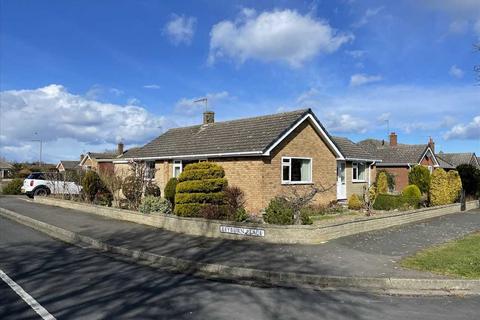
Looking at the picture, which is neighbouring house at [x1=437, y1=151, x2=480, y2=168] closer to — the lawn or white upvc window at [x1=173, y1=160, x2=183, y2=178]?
white upvc window at [x1=173, y1=160, x2=183, y2=178]

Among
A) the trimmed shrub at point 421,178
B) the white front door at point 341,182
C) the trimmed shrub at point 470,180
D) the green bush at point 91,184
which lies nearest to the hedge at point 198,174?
the green bush at point 91,184

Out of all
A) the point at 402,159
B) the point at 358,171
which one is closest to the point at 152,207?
the point at 358,171

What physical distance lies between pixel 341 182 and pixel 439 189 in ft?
17.1

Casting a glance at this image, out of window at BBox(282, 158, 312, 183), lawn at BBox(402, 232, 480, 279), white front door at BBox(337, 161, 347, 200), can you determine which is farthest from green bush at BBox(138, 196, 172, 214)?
white front door at BBox(337, 161, 347, 200)

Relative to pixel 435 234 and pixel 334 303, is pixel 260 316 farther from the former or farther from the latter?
pixel 435 234

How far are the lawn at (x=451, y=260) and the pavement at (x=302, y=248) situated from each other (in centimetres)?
37

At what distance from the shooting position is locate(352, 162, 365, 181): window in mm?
27009

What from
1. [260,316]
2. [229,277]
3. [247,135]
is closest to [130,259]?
[229,277]

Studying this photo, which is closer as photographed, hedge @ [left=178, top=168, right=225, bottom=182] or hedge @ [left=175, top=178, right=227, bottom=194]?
hedge @ [left=175, top=178, right=227, bottom=194]

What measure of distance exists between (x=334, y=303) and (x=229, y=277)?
2.54 m

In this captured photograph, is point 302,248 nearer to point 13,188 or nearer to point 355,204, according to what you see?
point 355,204

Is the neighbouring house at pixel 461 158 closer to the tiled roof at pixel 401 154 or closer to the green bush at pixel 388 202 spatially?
the tiled roof at pixel 401 154

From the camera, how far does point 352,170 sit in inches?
1039

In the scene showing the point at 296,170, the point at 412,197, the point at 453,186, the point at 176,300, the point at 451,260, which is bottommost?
the point at 176,300
